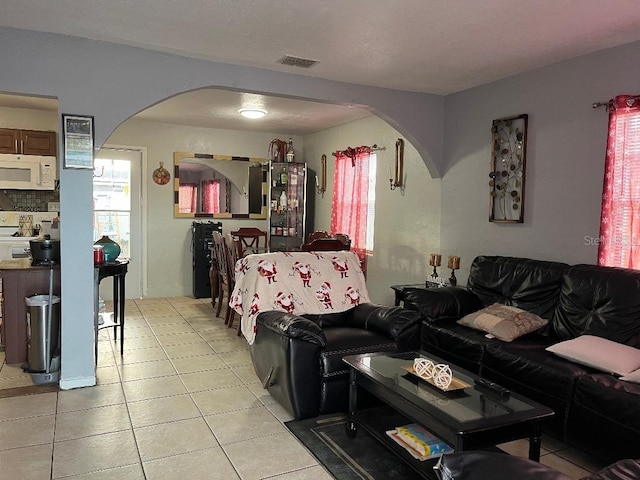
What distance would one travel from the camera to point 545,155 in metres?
3.88

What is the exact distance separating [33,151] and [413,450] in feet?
18.5

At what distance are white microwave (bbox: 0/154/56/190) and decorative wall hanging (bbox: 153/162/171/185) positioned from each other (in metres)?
1.31

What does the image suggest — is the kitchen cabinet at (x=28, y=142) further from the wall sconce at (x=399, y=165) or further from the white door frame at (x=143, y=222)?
the wall sconce at (x=399, y=165)

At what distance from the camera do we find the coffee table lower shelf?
2254 millimetres

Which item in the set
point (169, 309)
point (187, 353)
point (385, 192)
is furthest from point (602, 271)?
point (169, 309)

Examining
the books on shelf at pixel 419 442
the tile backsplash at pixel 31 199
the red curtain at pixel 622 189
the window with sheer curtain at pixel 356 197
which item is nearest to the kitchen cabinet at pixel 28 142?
the tile backsplash at pixel 31 199

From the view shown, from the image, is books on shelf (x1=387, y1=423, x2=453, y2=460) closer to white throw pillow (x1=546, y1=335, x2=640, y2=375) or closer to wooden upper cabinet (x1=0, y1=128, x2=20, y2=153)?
white throw pillow (x1=546, y1=335, x2=640, y2=375)

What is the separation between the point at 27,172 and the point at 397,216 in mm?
4366

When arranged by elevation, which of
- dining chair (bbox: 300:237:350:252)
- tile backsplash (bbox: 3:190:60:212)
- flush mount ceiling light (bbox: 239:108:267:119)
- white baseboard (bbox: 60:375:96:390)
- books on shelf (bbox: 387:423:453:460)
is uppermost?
flush mount ceiling light (bbox: 239:108:267:119)

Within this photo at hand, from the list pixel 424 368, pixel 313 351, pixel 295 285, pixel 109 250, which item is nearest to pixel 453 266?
pixel 295 285

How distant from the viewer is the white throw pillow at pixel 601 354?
2.62 meters

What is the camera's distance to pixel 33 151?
5.88 metres

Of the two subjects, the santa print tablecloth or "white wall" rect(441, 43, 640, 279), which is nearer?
"white wall" rect(441, 43, 640, 279)

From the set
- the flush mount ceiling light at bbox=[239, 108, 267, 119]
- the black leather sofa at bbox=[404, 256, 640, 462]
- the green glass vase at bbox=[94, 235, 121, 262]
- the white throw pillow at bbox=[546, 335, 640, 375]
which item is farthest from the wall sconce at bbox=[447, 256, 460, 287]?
the green glass vase at bbox=[94, 235, 121, 262]
